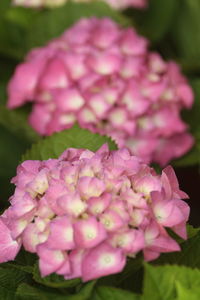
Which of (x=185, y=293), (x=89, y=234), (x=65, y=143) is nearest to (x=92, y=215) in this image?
(x=89, y=234)

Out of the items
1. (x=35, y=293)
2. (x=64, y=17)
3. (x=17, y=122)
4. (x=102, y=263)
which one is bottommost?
(x=17, y=122)

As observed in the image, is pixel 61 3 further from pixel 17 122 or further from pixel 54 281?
pixel 54 281

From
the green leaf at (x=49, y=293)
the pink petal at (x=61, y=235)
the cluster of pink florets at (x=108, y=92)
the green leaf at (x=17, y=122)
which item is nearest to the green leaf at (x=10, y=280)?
the green leaf at (x=49, y=293)

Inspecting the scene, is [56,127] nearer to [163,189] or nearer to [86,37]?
[86,37]

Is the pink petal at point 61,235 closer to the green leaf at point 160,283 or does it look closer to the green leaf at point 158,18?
the green leaf at point 160,283

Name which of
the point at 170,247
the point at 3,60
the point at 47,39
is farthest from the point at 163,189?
the point at 3,60

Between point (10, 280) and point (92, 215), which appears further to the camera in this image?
point (10, 280)

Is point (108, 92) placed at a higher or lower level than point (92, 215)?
lower
